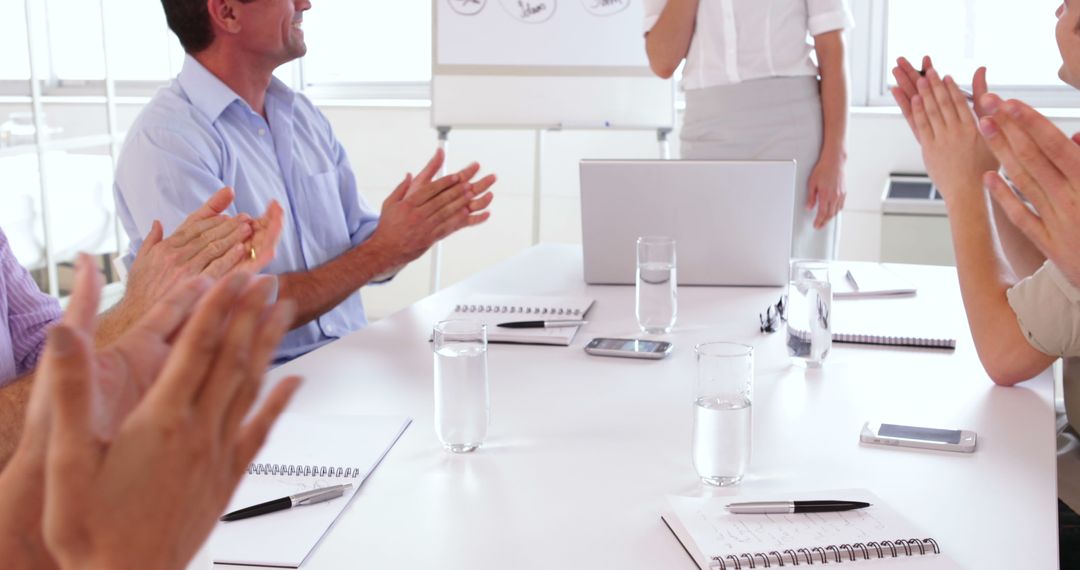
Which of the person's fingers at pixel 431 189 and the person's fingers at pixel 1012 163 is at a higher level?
the person's fingers at pixel 1012 163

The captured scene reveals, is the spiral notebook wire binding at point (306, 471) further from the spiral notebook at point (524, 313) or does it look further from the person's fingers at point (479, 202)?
the person's fingers at point (479, 202)

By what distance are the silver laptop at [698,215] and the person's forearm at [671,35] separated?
878 millimetres

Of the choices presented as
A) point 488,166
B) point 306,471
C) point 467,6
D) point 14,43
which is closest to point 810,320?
point 306,471

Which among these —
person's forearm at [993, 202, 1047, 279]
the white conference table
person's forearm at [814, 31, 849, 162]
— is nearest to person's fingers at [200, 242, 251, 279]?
the white conference table

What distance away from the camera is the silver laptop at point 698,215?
6.65 feet

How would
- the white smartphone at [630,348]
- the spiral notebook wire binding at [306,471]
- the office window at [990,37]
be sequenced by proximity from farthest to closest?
1. the office window at [990,37]
2. the white smartphone at [630,348]
3. the spiral notebook wire binding at [306,471]

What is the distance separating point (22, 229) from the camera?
11.3 feet

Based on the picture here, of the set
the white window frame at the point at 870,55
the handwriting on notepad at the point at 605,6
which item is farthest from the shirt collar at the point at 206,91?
the white window frame at the point at 870,55

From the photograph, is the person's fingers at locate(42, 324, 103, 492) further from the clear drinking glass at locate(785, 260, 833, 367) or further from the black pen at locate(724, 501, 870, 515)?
the clear drinking glass at locate(785, 260, 833, 367)

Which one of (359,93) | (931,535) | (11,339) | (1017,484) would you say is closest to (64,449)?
(931,535)

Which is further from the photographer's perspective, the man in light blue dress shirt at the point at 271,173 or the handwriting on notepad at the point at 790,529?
the man in light blue dress shirt at the point at 271,173

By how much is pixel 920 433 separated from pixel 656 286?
0.58m

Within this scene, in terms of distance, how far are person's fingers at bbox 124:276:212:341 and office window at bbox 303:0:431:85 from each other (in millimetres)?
4162

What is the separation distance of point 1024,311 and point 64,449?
1289 mm
